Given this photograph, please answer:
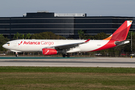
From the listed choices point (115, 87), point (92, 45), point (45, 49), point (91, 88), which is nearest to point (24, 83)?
point (91, 88)

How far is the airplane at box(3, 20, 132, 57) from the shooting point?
178ft

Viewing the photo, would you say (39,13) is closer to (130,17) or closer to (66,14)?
(66,14)

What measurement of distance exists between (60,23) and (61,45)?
10241 centimetres

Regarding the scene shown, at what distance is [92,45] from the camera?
57.7 meters

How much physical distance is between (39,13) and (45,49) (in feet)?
353

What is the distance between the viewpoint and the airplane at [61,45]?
178 feet

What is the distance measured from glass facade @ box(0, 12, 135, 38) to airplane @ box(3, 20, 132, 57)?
321ft

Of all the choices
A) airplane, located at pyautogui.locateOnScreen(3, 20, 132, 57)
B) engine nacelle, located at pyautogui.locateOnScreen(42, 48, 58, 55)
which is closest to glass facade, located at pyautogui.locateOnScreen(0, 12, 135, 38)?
airplane, located at pyautogui.locateOnScreen(3, 20, 132, 57)

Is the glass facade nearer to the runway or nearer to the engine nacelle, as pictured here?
the engine nacelle

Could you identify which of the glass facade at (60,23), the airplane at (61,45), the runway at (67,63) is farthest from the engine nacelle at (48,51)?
the glass facade at (60,23)

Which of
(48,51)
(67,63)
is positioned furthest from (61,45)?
(67,63)

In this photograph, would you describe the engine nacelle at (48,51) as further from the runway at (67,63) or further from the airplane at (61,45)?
the runway at (67,63)

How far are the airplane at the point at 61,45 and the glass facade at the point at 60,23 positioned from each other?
97940 millimetres

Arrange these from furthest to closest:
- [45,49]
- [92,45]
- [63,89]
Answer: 1. [92,45]
2. [45,49]
3. [63,89]
